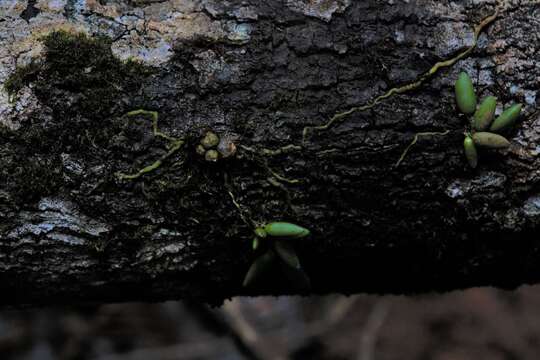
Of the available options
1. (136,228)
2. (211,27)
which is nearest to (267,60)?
(211,27)

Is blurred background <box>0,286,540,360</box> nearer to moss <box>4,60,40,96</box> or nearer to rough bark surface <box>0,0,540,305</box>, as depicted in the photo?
rough bark surface <box>0,0,540,305</box>

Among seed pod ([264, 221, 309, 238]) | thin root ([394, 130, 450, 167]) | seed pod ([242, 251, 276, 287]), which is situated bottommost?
seed pod ([242, 251, 276, 287])

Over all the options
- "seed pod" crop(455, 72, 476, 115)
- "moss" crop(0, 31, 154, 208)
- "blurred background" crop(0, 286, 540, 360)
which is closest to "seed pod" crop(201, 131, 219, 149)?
"moss" crop(0, 31, 154, 208)

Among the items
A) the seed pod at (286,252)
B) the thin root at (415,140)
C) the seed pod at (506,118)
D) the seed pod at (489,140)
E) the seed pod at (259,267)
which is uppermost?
the seed pod at (506,118)

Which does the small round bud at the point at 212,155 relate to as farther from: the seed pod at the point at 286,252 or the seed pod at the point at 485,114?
the seed pod at the point at 485,114

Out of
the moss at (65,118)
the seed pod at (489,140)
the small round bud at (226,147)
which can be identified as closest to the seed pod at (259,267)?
the small round bud at (226,147)

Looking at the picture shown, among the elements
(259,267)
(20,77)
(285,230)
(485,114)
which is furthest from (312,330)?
(20,77)

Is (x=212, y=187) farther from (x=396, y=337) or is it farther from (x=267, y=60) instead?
(x=396, y=337)
